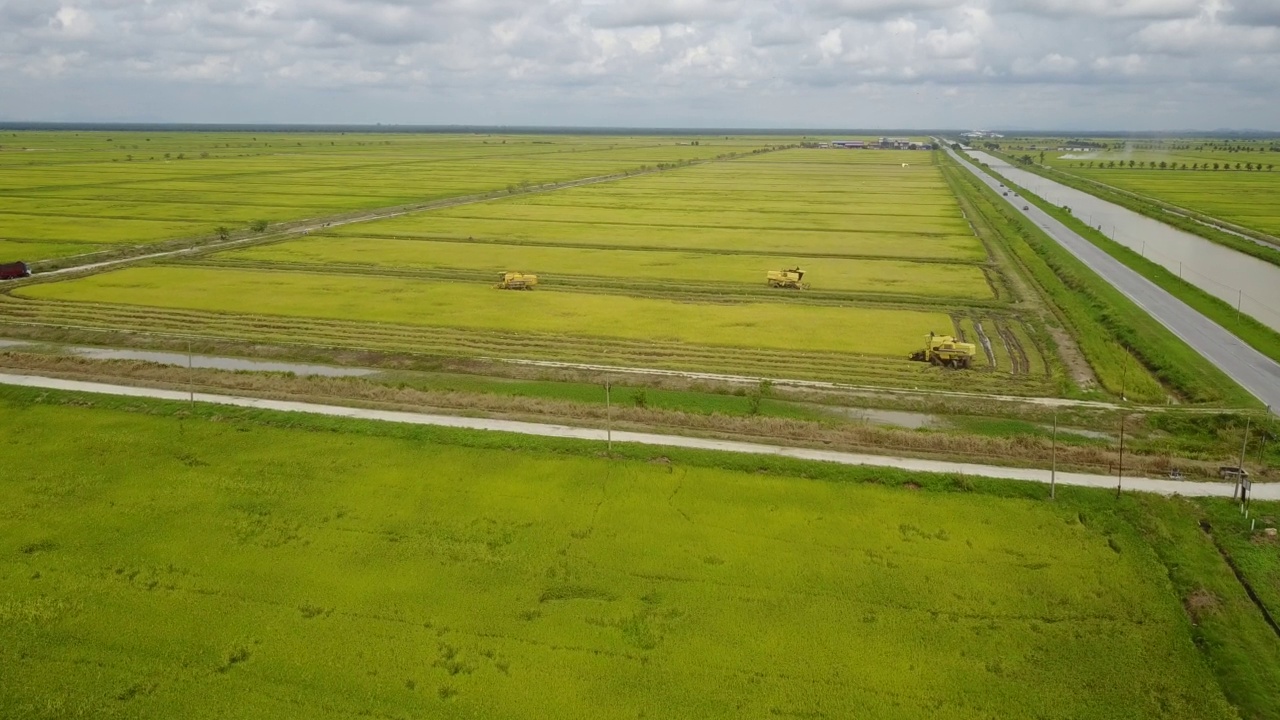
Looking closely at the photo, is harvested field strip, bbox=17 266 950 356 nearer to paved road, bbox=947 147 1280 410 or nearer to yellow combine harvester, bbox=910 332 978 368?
yellow combine harvester, bbox=910 332 978 368

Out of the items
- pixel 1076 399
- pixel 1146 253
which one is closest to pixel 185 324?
pixel 1076 399

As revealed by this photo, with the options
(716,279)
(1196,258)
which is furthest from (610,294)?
(1196,258)

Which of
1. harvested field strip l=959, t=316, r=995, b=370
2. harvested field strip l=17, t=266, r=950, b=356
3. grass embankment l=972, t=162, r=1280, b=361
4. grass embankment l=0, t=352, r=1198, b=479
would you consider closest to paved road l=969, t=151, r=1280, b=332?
grass embankment l=972, t=162, r=1280, b=361

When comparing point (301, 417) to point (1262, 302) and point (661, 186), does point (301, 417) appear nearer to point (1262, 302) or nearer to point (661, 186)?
point (1262, 302)

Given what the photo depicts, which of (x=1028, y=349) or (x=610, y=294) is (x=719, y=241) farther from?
(x=1028, y=349)

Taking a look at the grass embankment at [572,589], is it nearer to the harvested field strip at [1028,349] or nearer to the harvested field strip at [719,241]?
the harvested field strip at [1028,349]
